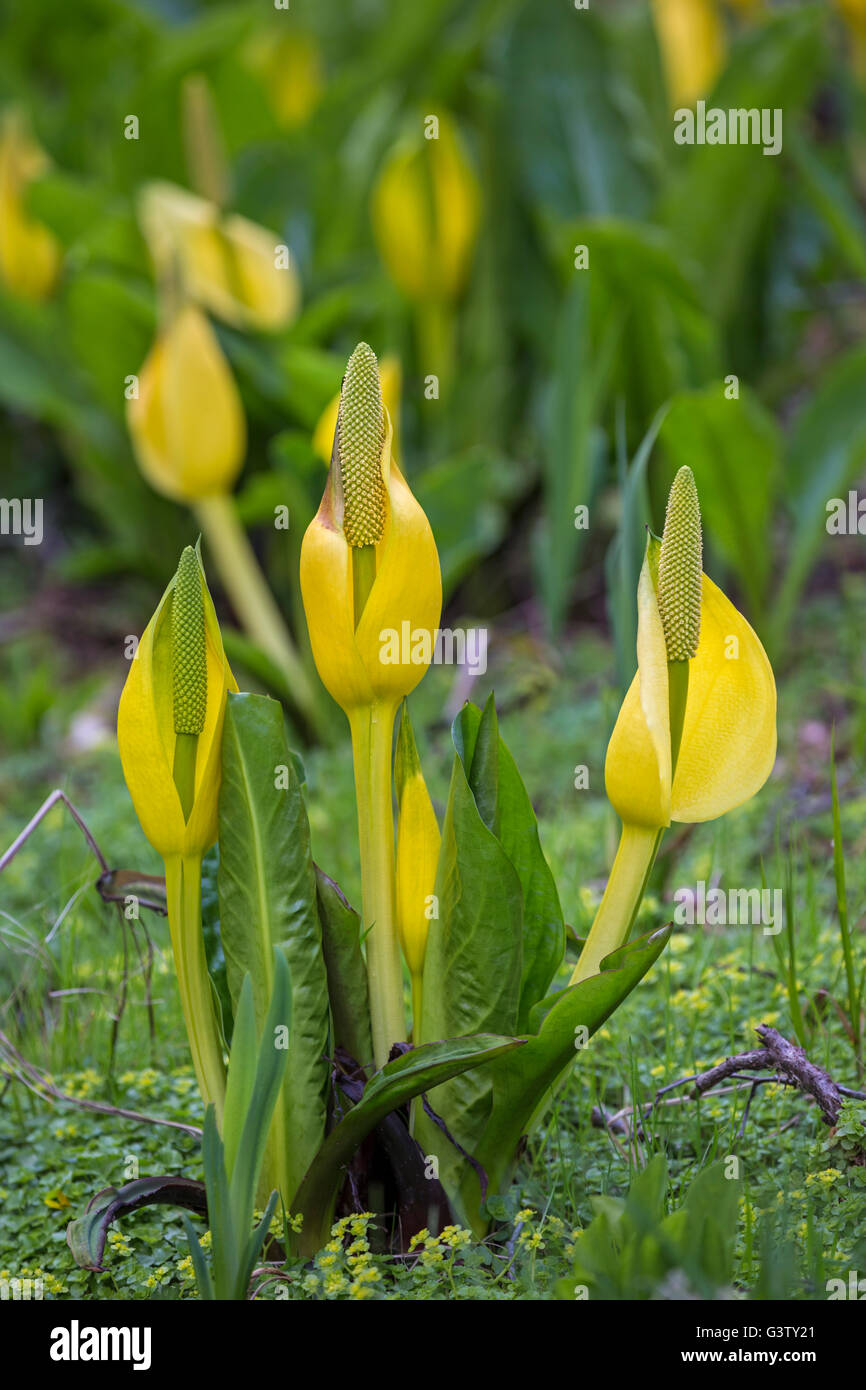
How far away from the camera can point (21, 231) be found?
304 centimetres

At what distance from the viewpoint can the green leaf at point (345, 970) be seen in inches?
43.4

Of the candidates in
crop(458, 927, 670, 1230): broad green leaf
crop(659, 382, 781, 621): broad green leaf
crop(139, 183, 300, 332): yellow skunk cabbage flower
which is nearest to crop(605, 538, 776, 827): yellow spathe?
crop(458, 927, 670, 1230): broad green leaf

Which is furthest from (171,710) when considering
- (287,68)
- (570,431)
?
(287,68)

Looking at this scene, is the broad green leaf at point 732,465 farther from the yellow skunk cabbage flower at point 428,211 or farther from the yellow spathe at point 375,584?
the yellow spathe at point 375,584

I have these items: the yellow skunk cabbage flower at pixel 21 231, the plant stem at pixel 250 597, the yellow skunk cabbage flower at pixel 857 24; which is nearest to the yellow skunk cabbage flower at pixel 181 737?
the plant stem at pixel 250 597

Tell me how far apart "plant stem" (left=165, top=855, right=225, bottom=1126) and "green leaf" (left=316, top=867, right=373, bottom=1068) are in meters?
0.10

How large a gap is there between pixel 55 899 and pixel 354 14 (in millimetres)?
3563

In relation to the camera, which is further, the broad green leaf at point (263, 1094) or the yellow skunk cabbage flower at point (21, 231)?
the yellow skunk cabbage flower at point (21, 231)

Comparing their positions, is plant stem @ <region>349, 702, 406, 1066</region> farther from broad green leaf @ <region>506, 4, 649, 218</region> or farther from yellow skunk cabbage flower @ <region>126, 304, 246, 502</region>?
broad green leaf @ <region>506, 4, 649, 218</region>

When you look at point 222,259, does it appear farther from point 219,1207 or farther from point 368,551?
point 219,1207

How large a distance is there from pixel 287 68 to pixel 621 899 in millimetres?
3557

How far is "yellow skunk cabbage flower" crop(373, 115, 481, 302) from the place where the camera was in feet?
9.14

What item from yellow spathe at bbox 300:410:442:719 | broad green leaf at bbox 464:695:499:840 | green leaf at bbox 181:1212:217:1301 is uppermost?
yellow spathe at bbox 300:410:442:719
